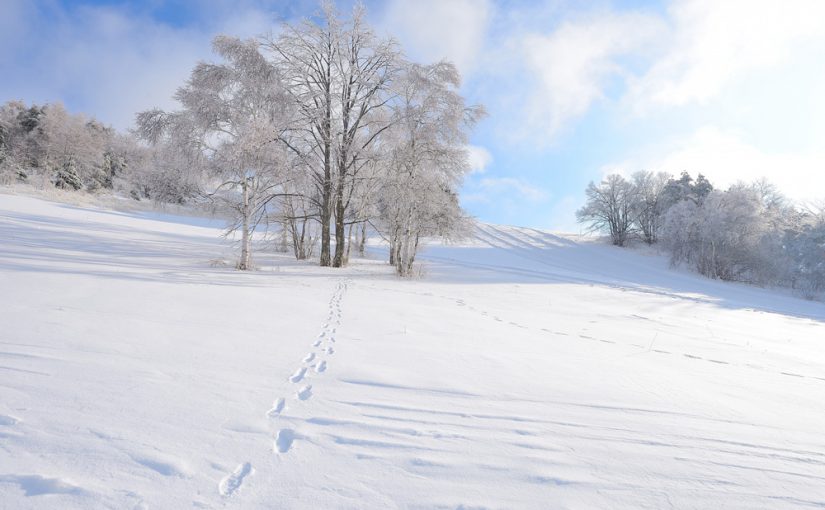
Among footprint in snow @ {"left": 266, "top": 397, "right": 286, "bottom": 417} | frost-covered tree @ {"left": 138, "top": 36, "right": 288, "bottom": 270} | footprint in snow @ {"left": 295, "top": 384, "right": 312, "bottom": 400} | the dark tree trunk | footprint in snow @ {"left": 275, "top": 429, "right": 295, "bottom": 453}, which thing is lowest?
footprint in snow @ {"left": 295, "top": 384, "right": 312, "bottom": 400}

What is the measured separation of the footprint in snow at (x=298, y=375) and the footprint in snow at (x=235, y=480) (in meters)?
1.24

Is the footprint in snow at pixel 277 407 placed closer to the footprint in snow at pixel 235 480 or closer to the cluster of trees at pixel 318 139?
the footprint in snow at pixel 235 480

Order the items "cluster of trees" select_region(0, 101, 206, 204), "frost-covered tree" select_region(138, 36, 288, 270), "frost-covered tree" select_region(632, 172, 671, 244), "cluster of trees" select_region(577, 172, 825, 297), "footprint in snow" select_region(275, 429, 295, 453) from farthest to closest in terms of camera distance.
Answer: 1. "frost-covered tree" select_region(632, 172, 671, 244)
2. "cluster of trees" select_region(0, 101, 206, 204)
3. "cluster of trees" select_region(577, 172, 825, 297)
4. "frost-covered tree" select_region(138, 36, 288, 270)
5. "footprint in snow" select_region(275, 429, 295, 453)

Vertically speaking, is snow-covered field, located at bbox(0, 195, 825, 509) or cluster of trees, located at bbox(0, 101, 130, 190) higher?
cluster of trees, located at bbox(0, 101, 130, 190)

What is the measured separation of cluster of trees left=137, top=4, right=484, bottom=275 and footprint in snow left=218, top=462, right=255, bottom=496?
10.5m

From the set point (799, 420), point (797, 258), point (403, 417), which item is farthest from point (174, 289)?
point (797, 258)

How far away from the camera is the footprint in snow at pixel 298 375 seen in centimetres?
324

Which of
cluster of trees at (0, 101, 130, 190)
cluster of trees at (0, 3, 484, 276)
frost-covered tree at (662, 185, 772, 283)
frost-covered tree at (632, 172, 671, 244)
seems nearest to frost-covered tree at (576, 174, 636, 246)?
frost-covered tree at (632, 172, 671, 244)

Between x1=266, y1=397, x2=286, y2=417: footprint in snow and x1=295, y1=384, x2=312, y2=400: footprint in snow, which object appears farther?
x1=295, y1=384, x2=312, y2=400: footprint in snow

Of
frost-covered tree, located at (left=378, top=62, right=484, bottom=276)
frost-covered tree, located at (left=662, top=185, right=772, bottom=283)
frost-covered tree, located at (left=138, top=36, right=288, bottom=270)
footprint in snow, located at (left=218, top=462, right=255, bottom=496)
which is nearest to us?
footprint in snow, located at (left=218, top=462, right=255, bottom=496)

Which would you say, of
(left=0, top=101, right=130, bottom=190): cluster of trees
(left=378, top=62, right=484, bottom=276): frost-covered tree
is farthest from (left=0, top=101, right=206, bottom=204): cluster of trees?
(left=378, top=62, right=484, bottom=276): frost-covered tree

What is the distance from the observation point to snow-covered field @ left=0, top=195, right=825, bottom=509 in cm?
189

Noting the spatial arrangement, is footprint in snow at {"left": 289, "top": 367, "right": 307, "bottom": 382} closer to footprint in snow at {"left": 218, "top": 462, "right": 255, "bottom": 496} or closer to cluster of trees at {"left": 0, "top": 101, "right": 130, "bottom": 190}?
footprint in snow at {"left": 218, "top": 462, "right": 255, "bottom": 496}

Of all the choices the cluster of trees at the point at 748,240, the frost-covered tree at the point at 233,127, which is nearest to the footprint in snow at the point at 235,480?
the frost-covered tree at the point at 233,127
